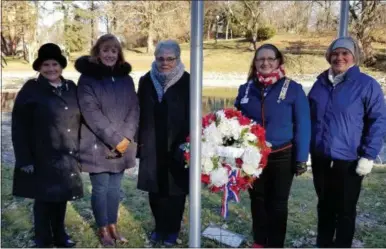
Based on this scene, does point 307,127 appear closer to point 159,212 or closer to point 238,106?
point 238,106

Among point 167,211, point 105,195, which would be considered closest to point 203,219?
point 167,211

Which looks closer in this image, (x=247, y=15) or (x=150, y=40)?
(x=150, y=40)

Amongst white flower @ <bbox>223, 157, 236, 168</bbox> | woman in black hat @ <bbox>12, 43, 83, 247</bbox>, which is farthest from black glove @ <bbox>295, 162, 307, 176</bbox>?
woman in black hat @ <bbox>12, 43, 83, 247</bbox>

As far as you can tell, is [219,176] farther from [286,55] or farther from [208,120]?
[286,55]

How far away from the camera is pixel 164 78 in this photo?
272 centimetres

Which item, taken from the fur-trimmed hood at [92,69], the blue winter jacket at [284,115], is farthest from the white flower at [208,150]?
the fur-trimmed hood at [92,69]

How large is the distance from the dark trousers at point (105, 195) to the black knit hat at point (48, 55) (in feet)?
2.62

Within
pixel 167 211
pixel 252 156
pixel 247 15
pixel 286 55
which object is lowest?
pixel 167 211

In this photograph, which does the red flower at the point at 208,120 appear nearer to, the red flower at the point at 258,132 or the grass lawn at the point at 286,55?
the red flower at the point at 258,132

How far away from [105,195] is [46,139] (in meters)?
0.59

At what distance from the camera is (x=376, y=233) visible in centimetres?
342

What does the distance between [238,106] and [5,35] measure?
4283mm

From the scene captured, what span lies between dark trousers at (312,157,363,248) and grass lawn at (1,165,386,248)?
1.74 ft

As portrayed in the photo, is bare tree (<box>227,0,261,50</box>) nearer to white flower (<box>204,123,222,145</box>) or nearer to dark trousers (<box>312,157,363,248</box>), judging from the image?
dark trousers (<box>312,157,363,248</box>)
